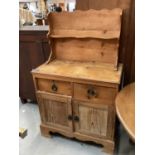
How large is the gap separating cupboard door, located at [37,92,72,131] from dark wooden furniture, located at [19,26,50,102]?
522 mm

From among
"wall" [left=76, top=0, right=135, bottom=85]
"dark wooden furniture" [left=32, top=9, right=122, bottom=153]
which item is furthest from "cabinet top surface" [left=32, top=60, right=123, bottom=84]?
"wall" [left=76, top=0, right=135, bottom=85]

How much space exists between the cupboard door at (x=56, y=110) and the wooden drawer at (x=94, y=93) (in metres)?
0.12

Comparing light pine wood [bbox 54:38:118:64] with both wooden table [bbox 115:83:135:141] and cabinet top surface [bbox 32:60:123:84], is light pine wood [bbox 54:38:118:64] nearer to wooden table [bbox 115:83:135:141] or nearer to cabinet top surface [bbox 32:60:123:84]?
cabinet top surface [bbox 32:60:123:84]

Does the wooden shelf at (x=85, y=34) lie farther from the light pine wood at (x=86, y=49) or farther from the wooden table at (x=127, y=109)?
the wooden table at (x=127, y=109)

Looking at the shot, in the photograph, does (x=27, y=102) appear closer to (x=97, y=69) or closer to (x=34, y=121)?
(x=34, y=121)

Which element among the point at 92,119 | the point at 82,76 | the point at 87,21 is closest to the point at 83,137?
the point at 92,119

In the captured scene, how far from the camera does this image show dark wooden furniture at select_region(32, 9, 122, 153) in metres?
1.39

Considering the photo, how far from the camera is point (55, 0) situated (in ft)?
7.61

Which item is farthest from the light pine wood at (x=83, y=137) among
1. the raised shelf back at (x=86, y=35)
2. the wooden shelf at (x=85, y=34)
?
the wooden shelf at (x=85, y=34)

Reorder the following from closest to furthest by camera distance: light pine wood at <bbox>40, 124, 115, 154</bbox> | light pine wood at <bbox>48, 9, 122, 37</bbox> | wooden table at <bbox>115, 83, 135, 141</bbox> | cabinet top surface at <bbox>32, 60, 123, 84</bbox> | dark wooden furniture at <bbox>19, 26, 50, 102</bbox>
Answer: wooden table at <bbox>115, 83, 135, 141</bbox>, cabinet top surface at <bbox>32, 60, 123, 84</bbox>, light pine wood at <bbox>48, 9, 122, 37</bbox>, light pine wood at <bbox>40, 124, 115, 154</bbox>, dark wooden furniture at <bbox>19, 26, 50, 102</bbox>

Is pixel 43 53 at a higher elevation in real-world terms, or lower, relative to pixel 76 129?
higher
